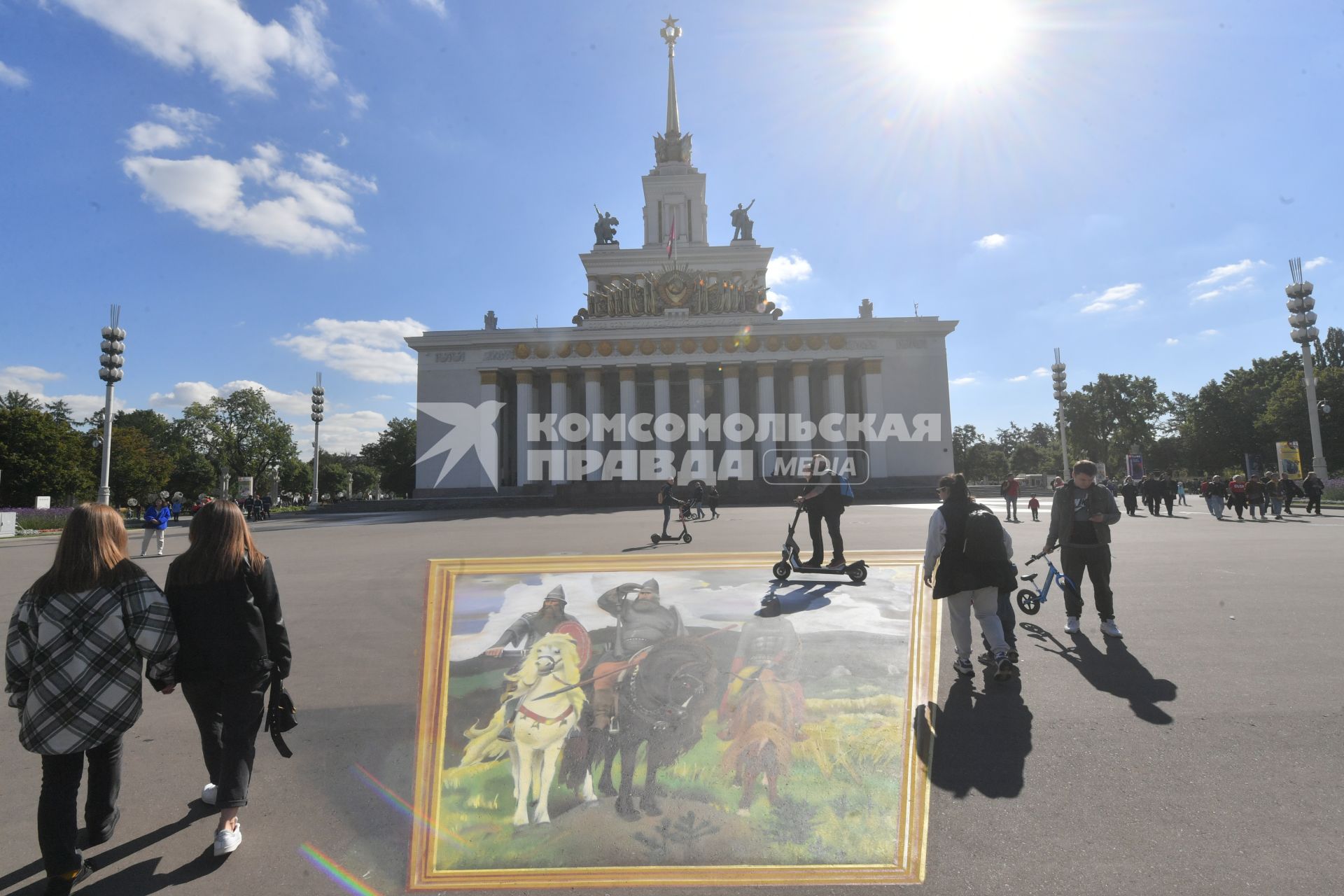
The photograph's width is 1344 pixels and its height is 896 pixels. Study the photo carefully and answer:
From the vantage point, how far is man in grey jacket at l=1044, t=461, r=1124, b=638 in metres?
6.35

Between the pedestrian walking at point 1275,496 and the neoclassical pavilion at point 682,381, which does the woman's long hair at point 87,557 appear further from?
the neoclassical pavilion at point 682,381

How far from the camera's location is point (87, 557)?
2.91 metres

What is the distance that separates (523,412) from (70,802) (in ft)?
150

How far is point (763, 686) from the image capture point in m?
4.33

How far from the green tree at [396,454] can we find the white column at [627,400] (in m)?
34.1

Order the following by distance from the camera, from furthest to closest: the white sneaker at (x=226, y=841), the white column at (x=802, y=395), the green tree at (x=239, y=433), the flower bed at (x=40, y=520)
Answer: the green tree at (x=239, y=433) < the white column at (x=802, y=395) < the flower bed at (x=40, y=520) < the white sneaker at (x=226, y=841)

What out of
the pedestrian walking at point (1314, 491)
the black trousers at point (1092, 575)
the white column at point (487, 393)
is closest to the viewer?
the black trousers at point (1092, 575)

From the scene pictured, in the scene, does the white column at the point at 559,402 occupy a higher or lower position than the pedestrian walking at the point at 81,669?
higher

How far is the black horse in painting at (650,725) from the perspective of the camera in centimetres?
330

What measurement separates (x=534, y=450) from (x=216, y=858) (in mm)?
45037

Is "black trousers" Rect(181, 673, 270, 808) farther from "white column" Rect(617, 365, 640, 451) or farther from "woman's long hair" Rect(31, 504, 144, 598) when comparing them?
"white column" Rect(617, 365, 640, 451)

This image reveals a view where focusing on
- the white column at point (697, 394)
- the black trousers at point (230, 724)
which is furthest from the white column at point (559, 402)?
the black trousers at point (230, 724)
